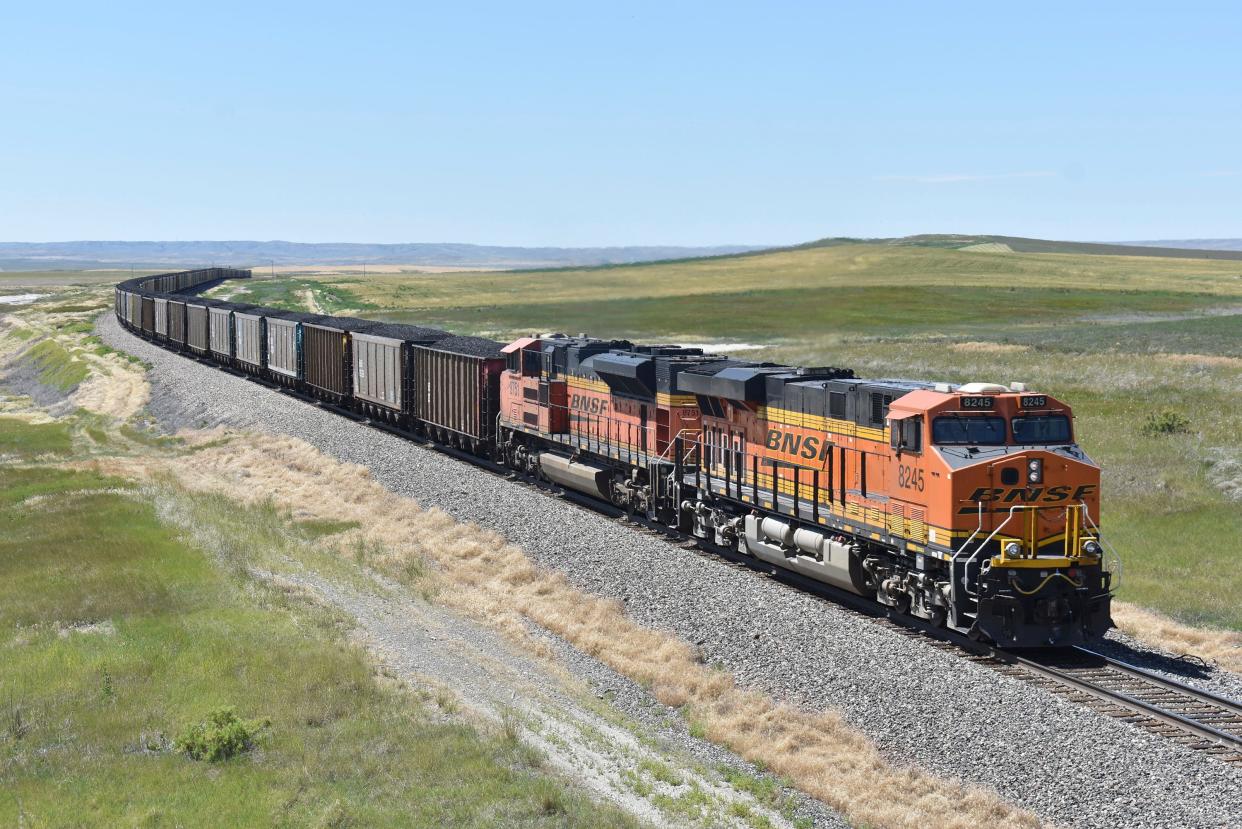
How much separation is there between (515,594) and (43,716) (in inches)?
319

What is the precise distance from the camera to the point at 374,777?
42.4 ft

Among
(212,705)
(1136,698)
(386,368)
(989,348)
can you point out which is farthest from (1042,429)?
(989,348)

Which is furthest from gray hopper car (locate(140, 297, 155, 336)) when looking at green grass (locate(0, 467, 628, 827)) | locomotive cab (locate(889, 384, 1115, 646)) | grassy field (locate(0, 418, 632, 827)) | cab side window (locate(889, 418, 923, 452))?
locomotive cab (locate(889, 384, 1115, 646))

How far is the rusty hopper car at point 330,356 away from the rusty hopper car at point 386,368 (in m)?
0.69

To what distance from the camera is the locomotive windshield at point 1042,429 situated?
1842 centimetres

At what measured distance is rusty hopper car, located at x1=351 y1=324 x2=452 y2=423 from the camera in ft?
135

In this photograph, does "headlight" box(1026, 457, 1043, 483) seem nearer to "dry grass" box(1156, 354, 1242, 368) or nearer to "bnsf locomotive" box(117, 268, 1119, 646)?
"bnsf locomotive" box(117, 268, 1119, 646)

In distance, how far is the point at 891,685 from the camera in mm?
16094

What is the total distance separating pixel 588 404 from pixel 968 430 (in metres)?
13.3

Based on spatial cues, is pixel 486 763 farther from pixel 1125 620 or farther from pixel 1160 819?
pixel 1125 620

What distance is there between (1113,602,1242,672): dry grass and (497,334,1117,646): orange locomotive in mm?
1215

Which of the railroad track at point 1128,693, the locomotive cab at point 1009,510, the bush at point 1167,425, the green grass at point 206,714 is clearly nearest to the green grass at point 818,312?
the bush at point 1167,425

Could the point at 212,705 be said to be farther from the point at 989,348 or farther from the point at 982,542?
the point at 989,348

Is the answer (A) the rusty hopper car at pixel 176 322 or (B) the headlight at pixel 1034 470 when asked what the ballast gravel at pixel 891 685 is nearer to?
(B) the headlight at pixel 1034 470
